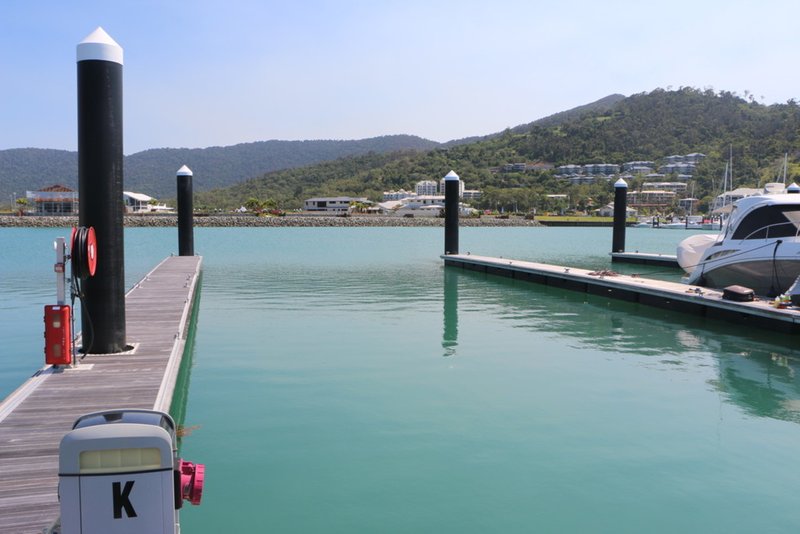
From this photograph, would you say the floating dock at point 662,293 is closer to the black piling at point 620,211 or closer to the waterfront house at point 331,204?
the black piling at point 620,211

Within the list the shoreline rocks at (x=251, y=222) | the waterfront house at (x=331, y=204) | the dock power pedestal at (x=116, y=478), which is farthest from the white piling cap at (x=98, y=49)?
the waterfront house at (x=331, y=204)

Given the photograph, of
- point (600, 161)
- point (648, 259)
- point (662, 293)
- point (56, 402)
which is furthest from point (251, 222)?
point (600, 161)

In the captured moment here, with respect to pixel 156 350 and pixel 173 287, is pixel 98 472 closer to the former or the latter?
pixel 156 350

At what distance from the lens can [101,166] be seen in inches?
325

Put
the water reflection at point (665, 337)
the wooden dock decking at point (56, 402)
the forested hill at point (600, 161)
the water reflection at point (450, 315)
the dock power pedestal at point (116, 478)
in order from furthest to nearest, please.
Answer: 1. the forested hill at point (600, 161)
2. the water reflection at point (450, 315)
3. the water reflection at point (665, 337)
4. the wooden dock decking at point (56, 402)
5. the dock power pedestal at point (116, 478)

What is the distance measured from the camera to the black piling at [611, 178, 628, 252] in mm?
31969

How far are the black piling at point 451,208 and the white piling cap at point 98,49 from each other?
62.3 feet

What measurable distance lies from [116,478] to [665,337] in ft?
39.6

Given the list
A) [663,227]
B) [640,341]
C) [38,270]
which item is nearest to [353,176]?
[663,227]

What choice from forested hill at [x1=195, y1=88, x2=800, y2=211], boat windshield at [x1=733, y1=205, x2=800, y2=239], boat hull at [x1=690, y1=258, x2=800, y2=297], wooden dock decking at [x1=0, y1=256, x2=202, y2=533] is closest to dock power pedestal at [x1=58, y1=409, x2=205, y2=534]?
wooden dock decking at [x1=0, y1=256, x2=202, y2=533]

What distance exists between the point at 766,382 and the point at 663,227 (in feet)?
345

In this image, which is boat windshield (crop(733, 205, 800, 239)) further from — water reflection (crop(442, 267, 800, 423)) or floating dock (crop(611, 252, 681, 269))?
floating dock (crop(611, 252, 681, 269))

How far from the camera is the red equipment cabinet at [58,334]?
7590 mm

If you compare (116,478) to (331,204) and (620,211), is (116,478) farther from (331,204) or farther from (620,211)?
(331,204)
